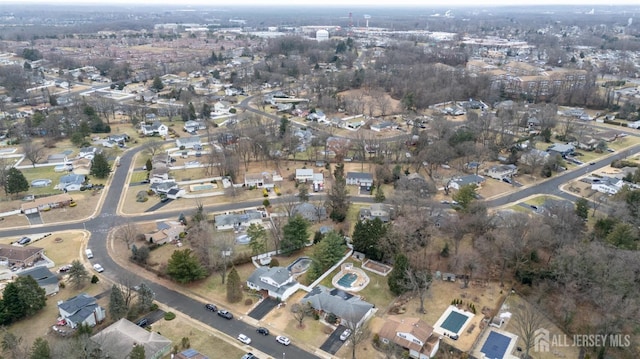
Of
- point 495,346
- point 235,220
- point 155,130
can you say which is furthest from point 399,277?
point 155,130

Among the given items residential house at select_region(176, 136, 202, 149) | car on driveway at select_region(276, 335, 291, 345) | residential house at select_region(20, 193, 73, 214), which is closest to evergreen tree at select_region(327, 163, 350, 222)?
car on driveway at select_region(276, 335, 291, 345)

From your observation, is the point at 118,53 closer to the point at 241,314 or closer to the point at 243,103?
the point at 243,103

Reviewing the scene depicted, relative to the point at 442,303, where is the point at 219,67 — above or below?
above

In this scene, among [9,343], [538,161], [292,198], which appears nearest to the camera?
[9,343]

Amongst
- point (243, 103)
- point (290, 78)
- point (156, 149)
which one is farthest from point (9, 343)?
point (290, 78)

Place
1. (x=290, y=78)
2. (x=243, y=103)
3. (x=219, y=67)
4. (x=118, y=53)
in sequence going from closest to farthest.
A: (x=243, y=103), (x=290, y=78), (x=219, y=67), (x=118, y=53)

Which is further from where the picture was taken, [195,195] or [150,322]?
[195,195]

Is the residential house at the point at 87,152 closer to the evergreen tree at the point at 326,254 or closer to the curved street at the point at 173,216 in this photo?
the curved street at the point at 173,216

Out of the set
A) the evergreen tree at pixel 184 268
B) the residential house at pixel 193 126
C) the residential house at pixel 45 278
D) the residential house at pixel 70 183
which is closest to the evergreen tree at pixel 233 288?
the evergreen tree at pixel 184 268
